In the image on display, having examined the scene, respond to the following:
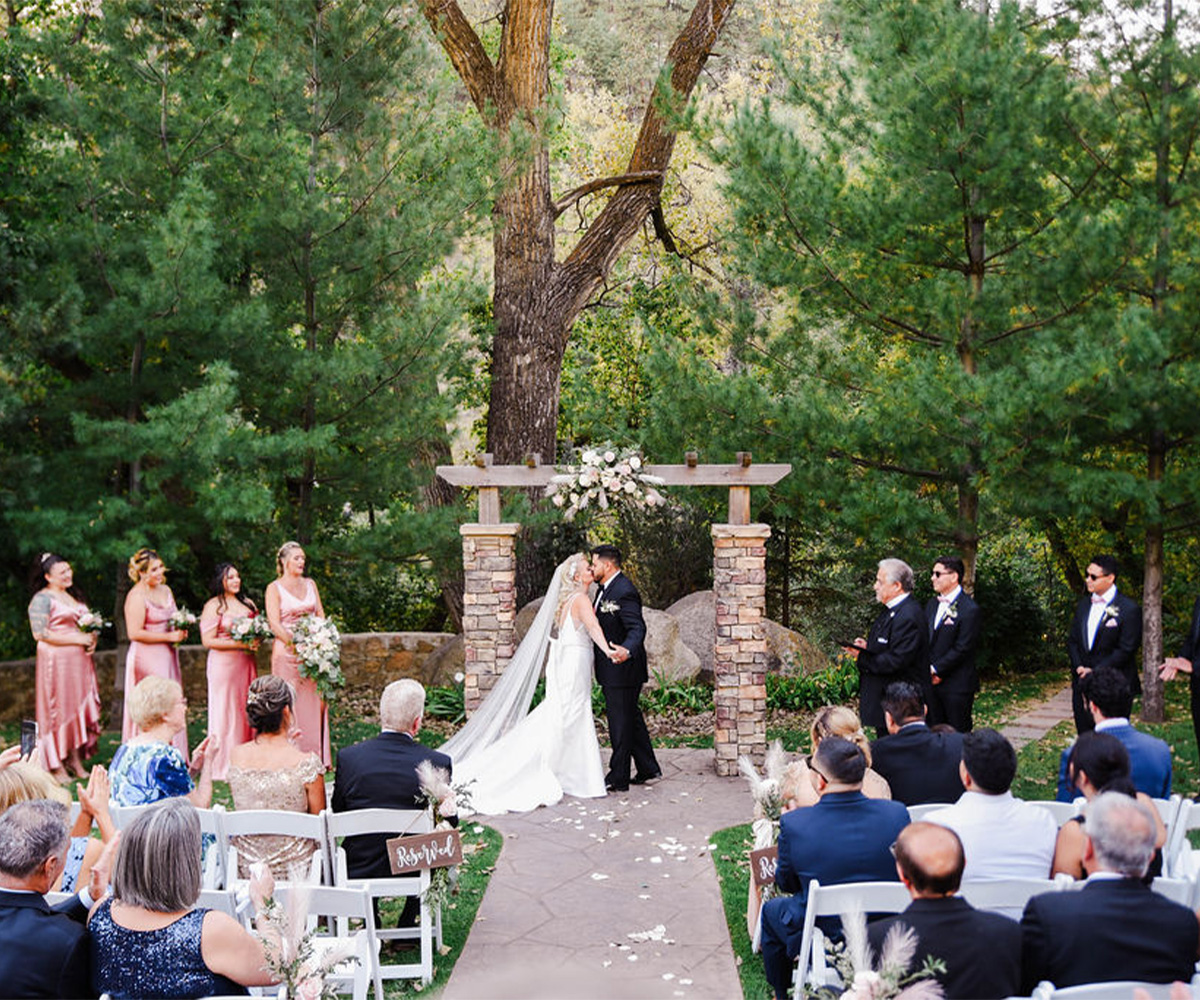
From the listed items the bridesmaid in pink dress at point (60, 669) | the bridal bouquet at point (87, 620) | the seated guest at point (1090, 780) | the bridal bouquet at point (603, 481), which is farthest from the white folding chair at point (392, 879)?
the bridesmaid in pink dress at point (60, 669)

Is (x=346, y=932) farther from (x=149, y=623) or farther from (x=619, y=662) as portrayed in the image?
(x=149, y=623)

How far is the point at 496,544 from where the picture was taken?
32.5ft

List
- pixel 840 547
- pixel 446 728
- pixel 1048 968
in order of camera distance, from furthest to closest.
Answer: pixel 840 547 → pixel 446 728 → pixel 1048 968

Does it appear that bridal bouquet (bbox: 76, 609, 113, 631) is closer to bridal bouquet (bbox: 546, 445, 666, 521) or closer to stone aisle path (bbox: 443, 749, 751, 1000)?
stone aisle path (bbox: 443, 749, 751, 1000)

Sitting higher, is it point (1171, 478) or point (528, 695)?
point (1171, 478)

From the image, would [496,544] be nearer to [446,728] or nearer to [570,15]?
[446,728]

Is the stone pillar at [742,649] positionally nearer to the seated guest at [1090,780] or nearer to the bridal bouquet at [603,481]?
the bridal bouquet at [603,481]

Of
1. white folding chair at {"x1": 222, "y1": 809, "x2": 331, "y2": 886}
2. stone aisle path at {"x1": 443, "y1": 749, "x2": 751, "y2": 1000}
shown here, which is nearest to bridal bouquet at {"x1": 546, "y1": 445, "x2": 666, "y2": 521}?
stone aisle path at {"x1": 443, "y1": 749, "x2": 751, "y2": 1000}

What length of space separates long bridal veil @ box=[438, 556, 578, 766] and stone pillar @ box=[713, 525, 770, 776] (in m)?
1.31

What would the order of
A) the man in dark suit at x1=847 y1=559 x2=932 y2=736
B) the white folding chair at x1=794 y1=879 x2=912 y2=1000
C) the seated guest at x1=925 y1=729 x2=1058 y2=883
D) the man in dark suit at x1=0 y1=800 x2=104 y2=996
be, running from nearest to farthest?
the man in dark suit at x1=0 y1=800 x2=104 y2=996, the white folding chair at x1=794 y1=879 x2=912 y2=1000, the seated guest at x1=925 y1=729 x2=1058 y2=883, the man in dark suit at x1=847 y1=559 x2=932 y2=736

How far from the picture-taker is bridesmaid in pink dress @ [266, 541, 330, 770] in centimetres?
900

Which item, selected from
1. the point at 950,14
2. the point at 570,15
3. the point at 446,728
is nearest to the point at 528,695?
the point at 446,728

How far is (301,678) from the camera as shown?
9.03 m

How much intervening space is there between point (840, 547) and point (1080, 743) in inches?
382
